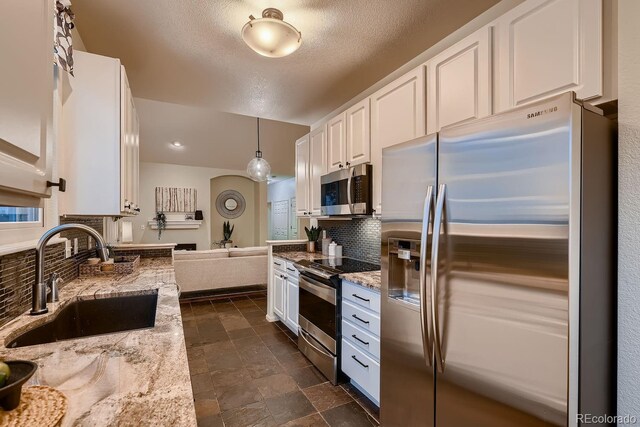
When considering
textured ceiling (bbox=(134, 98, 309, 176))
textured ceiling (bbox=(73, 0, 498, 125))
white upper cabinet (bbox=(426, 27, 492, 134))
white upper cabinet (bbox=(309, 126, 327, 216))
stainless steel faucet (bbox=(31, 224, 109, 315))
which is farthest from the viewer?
textured ceiling (bbox=(134, 98, 309, 176))

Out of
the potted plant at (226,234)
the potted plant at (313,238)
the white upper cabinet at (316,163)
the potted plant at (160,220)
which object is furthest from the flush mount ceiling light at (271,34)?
the potted plant at (226,234)

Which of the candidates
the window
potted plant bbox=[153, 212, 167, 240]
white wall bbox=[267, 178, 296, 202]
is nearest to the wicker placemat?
the window

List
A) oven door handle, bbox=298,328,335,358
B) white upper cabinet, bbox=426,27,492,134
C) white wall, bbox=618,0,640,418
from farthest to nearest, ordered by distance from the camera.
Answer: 1. oven door handle, bbox=298,328,335,358
2. white upper cabinet, bbox=426,27,492,134
3. white wall, bbox=618,0,640,418

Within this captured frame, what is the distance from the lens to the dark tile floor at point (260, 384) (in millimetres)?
2021

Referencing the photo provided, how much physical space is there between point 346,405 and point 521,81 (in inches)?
89.9

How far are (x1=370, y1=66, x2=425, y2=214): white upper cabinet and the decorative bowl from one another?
2110 millimetres

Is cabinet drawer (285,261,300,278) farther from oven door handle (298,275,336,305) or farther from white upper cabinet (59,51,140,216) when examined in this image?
white upper cabinet (59,51,140,216)

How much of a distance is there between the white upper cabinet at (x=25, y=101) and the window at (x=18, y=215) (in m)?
0.91

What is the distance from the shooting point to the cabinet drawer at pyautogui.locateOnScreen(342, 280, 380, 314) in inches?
76.5

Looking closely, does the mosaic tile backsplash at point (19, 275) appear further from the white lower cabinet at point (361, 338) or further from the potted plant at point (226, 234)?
the potted plant at point (226, 234)

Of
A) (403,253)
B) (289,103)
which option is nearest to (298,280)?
(403,253)

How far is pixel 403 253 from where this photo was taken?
1.69 metres

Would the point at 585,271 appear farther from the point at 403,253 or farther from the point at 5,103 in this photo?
the point at 5,103

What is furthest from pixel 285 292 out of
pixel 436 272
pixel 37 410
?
pixel 37 410
